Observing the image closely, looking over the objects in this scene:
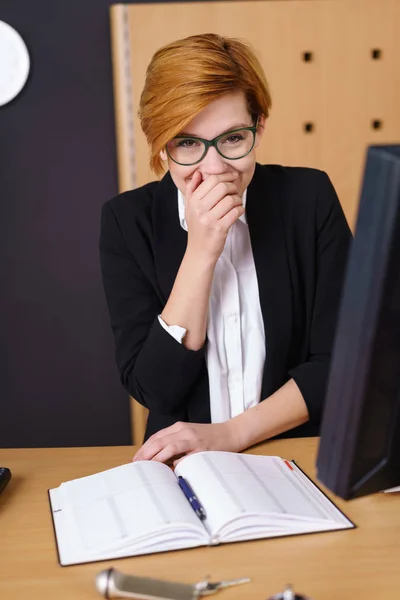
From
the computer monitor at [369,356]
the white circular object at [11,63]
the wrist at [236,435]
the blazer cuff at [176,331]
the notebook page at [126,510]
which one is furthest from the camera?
the white circular object at [11,63]

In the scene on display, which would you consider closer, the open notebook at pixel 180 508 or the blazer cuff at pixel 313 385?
the open notebook at pixel 180 508

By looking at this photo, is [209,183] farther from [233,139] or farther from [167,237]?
[167,237]

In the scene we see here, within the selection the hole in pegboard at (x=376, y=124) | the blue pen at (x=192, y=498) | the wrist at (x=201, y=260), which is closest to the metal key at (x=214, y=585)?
the blue pen at (x=192, y=498)

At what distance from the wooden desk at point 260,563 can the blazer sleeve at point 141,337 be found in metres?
0.41

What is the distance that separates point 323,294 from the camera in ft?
5.30

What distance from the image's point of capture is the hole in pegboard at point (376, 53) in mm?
2655

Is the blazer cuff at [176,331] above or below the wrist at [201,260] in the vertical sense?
below

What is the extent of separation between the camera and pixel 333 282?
1620 mm

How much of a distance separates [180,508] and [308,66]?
201 cm

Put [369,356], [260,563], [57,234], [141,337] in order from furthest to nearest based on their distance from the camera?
1. [57,234]
2. [141,337]
3. [260,563]
4. [369,356]

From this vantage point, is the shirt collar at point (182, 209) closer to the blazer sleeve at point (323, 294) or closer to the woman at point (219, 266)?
the woman at point (219, 266)

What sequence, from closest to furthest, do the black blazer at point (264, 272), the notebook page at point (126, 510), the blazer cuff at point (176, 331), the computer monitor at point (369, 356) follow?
1. the computer monitor at point (369, 356)
2. the notebook page at point (126, 510)
3. the blazer cuff at point (176, 331)
4. the black blazer at point (264, 272)

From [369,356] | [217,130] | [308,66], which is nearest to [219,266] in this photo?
[217,130]

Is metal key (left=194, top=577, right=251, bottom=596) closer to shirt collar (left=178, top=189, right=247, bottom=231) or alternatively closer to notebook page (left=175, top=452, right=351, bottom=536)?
notebook page (left=175, top=452, right=351, bottom=536)
